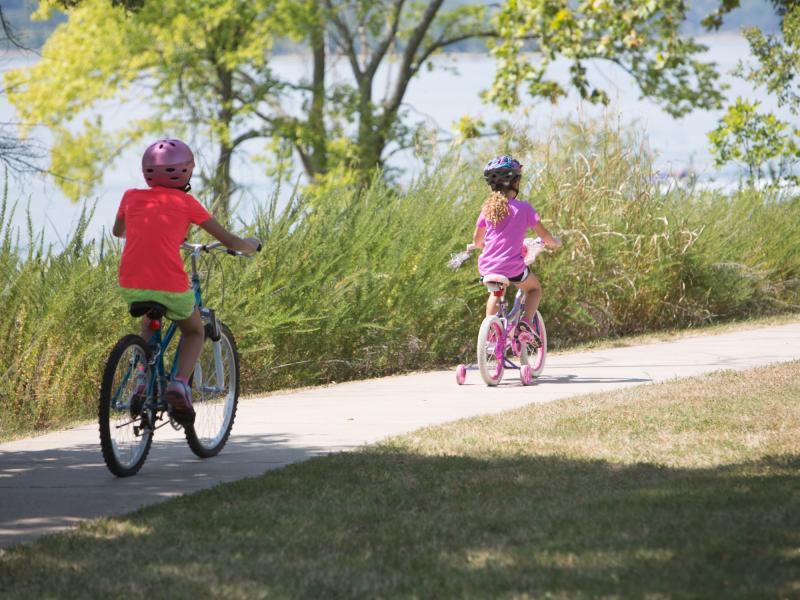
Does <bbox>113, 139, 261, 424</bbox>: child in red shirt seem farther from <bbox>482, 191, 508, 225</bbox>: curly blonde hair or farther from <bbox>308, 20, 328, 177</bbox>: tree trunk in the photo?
<bbox>308, 20, 328, 177</bbox>: tree trunk

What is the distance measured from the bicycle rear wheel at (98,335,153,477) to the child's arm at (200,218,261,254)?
2.15 ft

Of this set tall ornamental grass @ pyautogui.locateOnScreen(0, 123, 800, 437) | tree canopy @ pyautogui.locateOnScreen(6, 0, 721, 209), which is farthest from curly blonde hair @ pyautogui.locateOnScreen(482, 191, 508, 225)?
tree canopy @ pyautogui.locateOnScreen(6, 0, 721, 209)

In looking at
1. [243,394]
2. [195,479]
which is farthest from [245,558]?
[243,394]

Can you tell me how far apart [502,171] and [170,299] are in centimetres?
390

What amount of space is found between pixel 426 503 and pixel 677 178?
37.3ft

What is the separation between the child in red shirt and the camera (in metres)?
6.63

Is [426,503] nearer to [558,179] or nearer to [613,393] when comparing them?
[613,393]

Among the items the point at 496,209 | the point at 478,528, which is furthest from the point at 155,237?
the point at 496,209

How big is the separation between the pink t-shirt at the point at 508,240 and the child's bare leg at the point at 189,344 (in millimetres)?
3483

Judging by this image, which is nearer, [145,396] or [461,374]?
[145,396]

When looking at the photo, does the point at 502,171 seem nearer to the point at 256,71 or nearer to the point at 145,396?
the point at 145,396

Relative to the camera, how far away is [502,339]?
10.1 meters

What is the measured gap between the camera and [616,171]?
15086 millimetres

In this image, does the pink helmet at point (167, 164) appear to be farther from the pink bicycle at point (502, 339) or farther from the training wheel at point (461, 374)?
the training wheel at point (461, 374)
